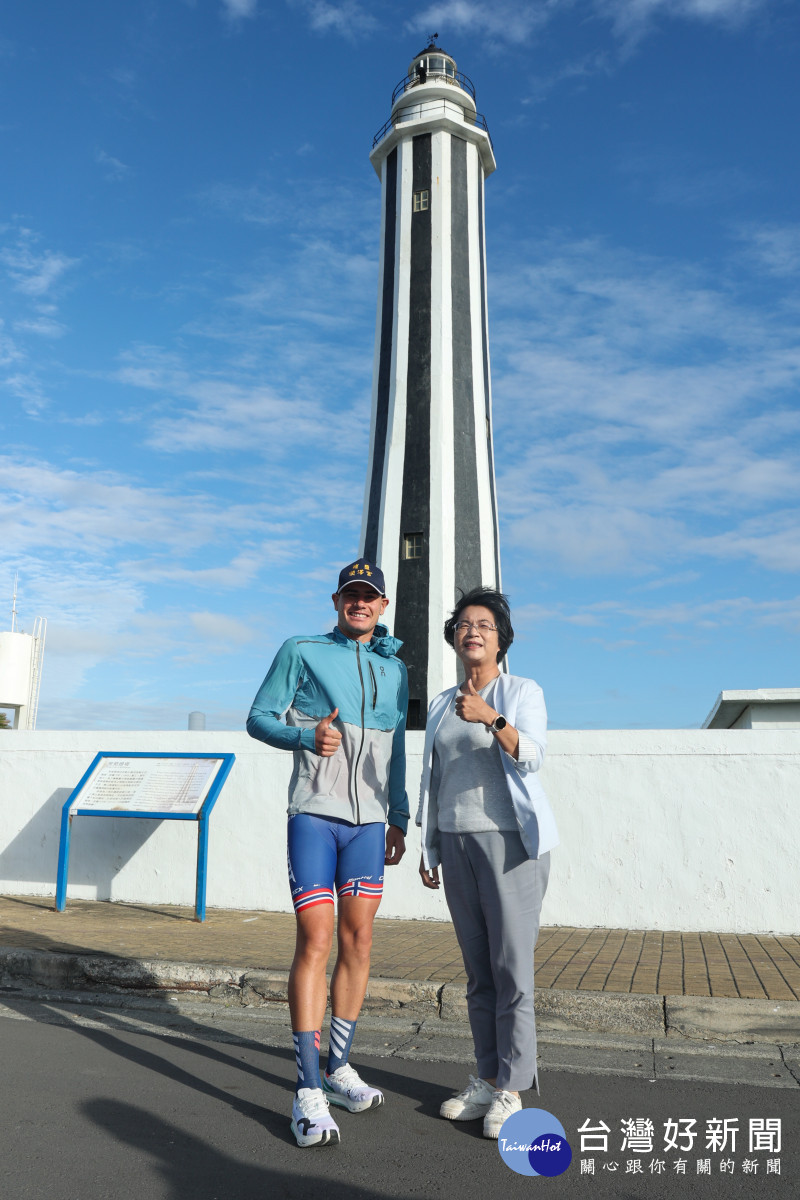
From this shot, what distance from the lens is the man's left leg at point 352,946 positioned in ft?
11.7

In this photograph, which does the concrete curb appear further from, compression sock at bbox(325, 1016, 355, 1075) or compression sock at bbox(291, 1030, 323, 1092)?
compression sock at bbox(291, 1030, 323, 1092)

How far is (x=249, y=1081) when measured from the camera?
3.96 metres

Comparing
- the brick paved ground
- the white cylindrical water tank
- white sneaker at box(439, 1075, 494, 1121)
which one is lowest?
white sneaker at box(439, 1075, 494, 1121)

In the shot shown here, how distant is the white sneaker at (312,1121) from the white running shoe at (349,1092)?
0.79 ft

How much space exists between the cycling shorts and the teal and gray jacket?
5 centimetres

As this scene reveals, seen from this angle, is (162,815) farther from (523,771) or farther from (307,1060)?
(523,771)

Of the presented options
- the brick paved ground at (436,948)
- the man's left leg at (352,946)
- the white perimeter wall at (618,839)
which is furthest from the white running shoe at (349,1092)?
the white perimeter wall at (618,839)

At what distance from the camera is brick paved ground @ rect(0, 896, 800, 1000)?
5.48 m

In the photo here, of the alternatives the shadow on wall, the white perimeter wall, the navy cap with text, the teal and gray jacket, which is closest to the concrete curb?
the teal and gray jacket

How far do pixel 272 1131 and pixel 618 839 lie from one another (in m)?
5.29

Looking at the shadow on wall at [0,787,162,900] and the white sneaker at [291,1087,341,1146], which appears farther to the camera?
the shadow on wall at [0,787,162,900]

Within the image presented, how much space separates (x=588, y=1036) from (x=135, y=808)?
520cm

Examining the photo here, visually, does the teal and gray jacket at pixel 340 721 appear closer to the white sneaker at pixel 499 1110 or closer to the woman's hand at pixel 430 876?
the woman's hand at pixel 430 876

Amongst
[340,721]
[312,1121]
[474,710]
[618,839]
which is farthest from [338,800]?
[618,839]
